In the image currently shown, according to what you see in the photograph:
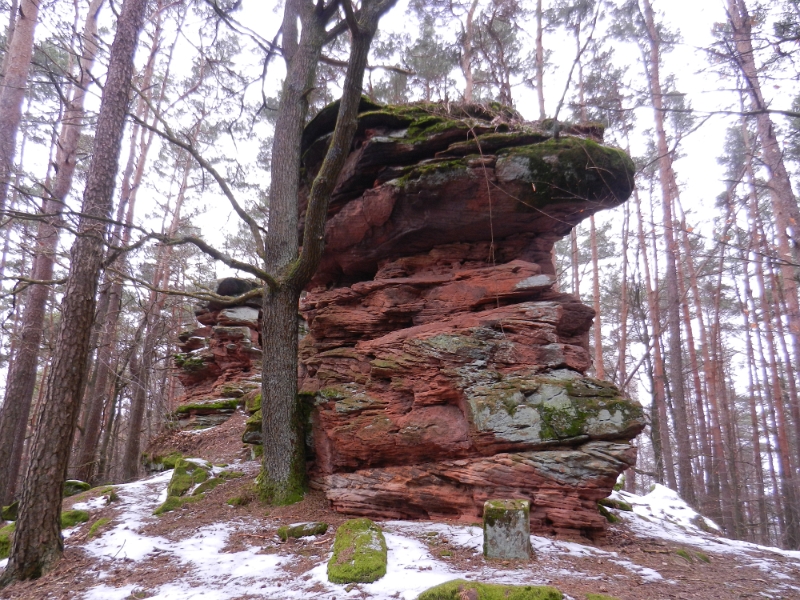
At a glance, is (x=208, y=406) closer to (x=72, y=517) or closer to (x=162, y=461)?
(x=162, y=461)

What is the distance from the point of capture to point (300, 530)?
A: 5.45 meters

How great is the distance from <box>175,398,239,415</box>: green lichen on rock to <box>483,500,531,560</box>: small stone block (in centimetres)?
988

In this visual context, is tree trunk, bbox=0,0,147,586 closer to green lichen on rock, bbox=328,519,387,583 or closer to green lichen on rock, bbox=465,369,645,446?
green lichen on rock, bbox=328,519,387,583

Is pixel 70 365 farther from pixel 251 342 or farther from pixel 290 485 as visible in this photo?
pixel 251 342

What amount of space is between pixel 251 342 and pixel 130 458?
4668mm

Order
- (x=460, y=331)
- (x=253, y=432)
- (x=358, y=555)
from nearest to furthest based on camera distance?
(x=358, y=555) < (x=460, y=331) < (x=253, y=432)

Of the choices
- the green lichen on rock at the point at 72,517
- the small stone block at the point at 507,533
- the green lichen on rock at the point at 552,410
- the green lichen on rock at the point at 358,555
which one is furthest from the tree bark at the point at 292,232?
the small stone block at the point at 507,533

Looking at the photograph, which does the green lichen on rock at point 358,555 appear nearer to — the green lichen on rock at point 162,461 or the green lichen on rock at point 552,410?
the green lichen on rock at point 552,410

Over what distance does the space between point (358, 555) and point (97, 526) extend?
3.82 metres

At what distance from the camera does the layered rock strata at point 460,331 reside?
5.72 meters

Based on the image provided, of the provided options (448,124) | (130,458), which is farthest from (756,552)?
(130,458)

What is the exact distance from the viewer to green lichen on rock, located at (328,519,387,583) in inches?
159

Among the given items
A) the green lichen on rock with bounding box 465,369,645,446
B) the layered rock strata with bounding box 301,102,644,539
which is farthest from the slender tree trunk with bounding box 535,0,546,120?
the green lichen on rock with bounding box 465,369,645,446

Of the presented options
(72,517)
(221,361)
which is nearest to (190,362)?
(221,361)
